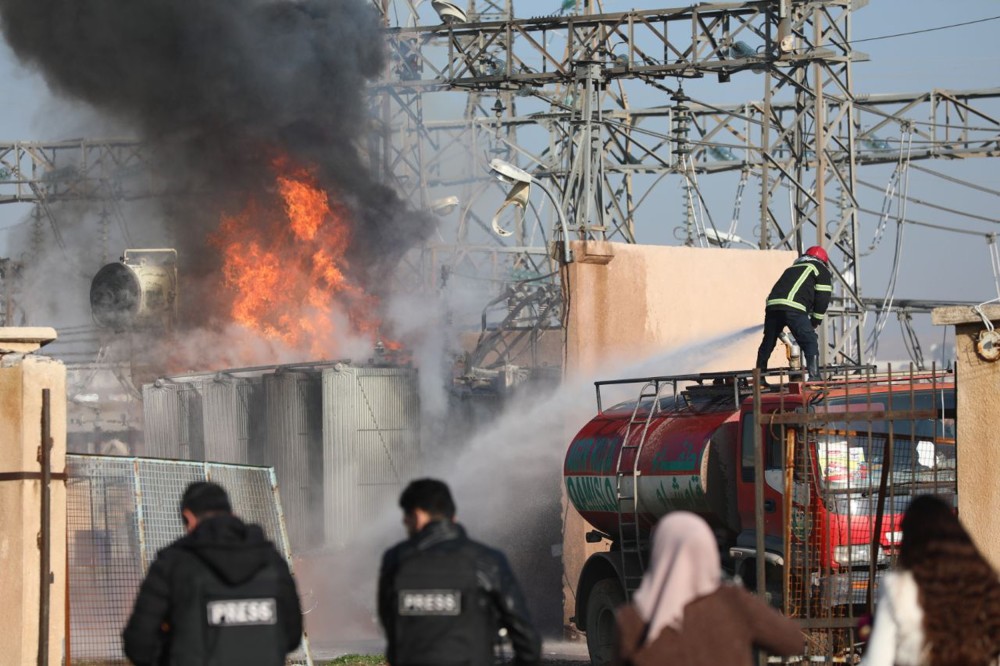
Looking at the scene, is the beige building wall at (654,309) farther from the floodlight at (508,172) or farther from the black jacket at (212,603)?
the black jacket at (212,603)

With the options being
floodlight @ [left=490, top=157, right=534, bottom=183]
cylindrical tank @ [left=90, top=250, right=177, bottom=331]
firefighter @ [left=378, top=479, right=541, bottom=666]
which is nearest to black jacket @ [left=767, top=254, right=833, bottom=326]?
floodlight @ [left=490, top=157, right=534, bottom=183]

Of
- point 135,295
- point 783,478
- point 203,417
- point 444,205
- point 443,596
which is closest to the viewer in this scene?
point 443,596

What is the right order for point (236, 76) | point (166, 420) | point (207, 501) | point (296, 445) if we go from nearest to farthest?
point (207, 501) → point (296, 445) → point (166, 420) → point (236, 76)

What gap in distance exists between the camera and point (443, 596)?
5.54m

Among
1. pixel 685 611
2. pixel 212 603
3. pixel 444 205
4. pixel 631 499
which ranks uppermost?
pixel 444 205

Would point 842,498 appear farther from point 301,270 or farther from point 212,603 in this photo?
point 301,270

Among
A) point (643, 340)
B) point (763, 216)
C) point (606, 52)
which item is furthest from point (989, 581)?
point (763, 216)

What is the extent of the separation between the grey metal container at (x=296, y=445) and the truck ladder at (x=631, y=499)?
10641mm

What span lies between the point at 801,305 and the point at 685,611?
921 centimetres

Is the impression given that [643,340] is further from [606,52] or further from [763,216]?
[763,216]

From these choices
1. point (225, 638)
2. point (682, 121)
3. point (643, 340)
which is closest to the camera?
point (225, 638)

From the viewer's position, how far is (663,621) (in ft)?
15.4

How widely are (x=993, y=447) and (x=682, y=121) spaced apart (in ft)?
77.4

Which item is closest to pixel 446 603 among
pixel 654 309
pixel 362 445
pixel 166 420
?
pixel 654 309
